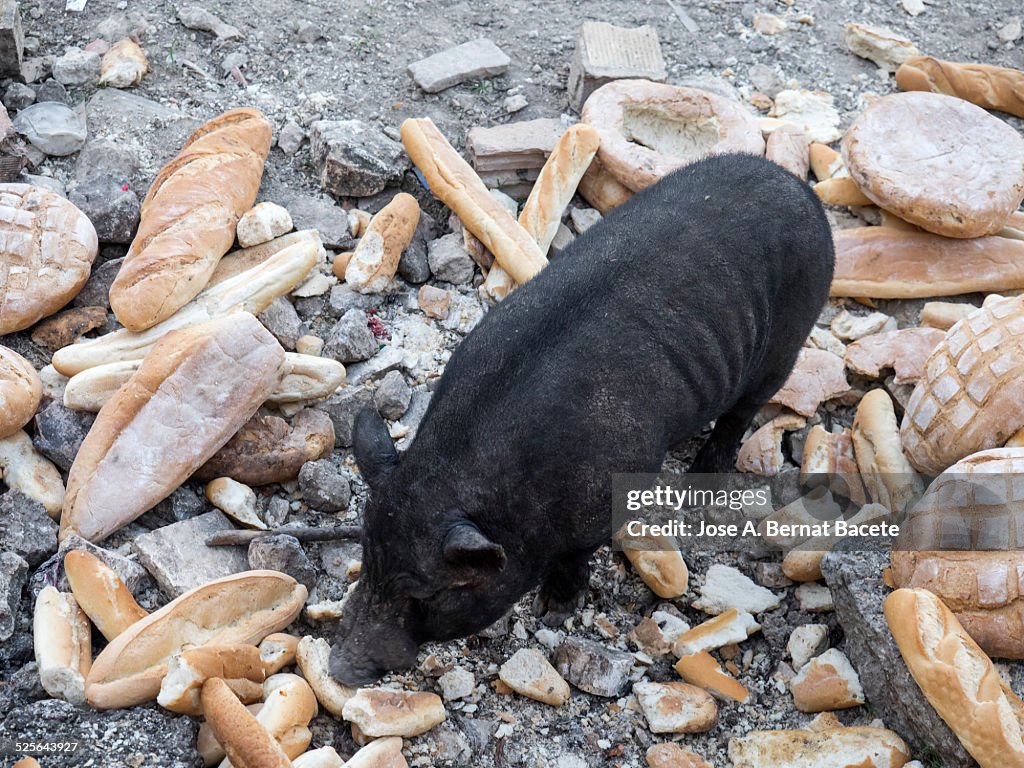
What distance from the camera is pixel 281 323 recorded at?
540cm

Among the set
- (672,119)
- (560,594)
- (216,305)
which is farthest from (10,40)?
(560,594)

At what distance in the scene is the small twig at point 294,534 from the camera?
4562 mm

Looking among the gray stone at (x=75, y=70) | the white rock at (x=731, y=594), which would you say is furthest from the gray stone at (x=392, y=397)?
the gray stone at (x=75, y=70)

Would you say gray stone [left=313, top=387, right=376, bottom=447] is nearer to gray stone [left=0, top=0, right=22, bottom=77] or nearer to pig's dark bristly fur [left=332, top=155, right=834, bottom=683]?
pig's dark bristly fur [left=332, top=155, right=834, bottom=683]

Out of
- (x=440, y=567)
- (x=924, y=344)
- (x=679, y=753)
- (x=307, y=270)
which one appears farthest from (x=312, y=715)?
(x=924, y=344)

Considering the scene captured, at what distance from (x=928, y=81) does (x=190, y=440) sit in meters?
5.28

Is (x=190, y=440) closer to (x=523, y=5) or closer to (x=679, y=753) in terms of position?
(x=679, y=753)

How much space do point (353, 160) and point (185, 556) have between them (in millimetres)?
2521

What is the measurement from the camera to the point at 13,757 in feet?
11.6

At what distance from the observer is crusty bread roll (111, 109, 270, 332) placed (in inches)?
197

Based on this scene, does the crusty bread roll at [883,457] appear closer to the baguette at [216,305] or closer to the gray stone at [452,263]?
the gray stone at [452,263]

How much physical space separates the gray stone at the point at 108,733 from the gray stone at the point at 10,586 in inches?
14.4

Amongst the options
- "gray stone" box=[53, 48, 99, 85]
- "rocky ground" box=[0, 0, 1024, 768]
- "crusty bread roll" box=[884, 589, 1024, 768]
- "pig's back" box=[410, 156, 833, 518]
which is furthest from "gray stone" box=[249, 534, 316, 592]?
"gray stone" box=[53, 48, 99, 85]

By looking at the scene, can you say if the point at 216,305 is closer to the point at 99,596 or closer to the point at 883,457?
the point at 99,596
